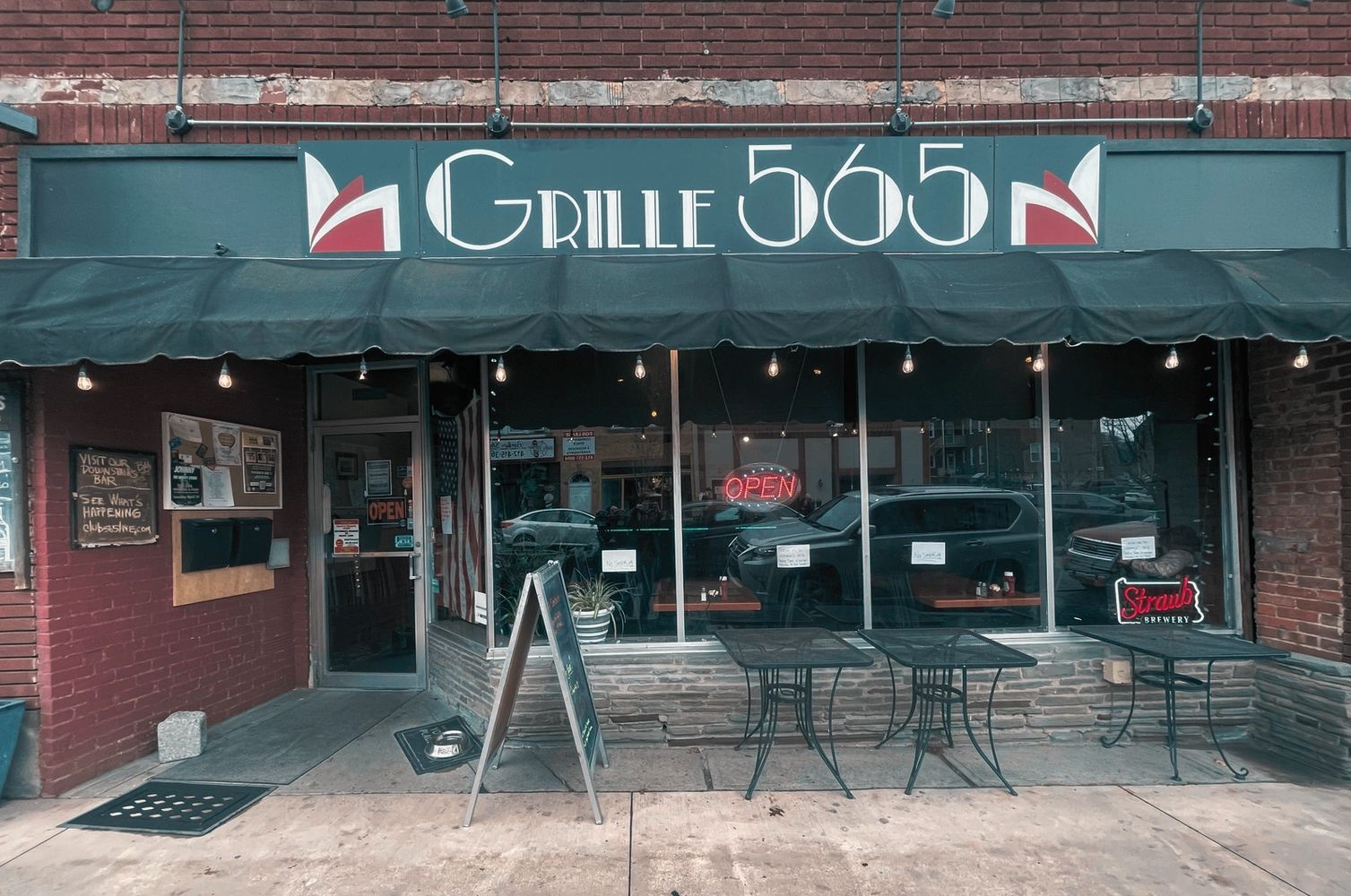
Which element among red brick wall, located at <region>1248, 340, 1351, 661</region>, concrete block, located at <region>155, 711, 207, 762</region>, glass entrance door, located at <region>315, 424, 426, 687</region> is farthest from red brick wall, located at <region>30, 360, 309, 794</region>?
red brick wall, located at <region>1248, 340, 1351, 661</region>

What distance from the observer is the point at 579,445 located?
209 inches

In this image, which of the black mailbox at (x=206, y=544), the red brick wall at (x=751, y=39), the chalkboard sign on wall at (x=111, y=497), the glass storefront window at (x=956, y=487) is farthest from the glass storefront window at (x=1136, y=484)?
the chalkboard sign on wall at (x=111, y=497)

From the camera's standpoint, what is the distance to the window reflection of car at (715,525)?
17.4 ft

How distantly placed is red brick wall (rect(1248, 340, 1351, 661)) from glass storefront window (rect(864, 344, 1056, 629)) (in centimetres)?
150

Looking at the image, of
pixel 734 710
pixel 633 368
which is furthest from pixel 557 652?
pixel 633 368

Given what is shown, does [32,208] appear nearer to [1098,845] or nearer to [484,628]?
[484,628]

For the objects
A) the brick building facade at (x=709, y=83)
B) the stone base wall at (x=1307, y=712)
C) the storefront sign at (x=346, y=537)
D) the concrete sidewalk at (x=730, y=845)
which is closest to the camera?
the concrete sidewalk at (x=730, y=845)

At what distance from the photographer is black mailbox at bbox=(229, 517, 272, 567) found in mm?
5641

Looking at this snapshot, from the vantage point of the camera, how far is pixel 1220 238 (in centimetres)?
505

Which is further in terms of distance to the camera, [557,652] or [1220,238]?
[1220,238]

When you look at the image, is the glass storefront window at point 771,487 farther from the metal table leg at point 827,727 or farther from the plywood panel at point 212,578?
the plywood panel at point 212,578

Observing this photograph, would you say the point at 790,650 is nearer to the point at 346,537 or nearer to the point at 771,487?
the point at 771,487

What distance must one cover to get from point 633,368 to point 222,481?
10.6 feet

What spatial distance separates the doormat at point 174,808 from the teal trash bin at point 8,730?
57 centimetres
